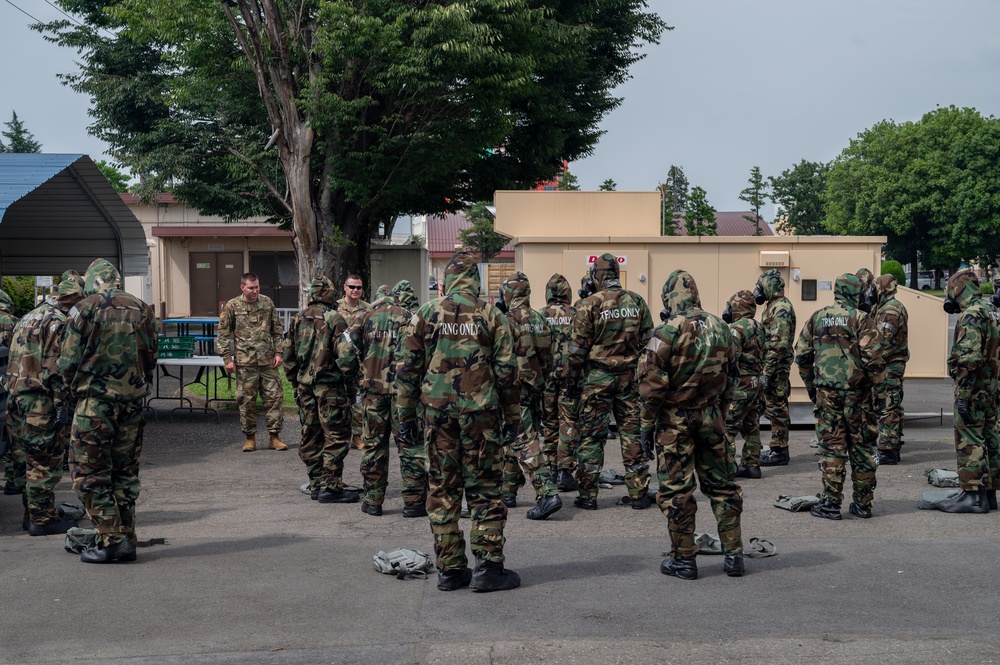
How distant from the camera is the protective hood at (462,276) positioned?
6516 mm

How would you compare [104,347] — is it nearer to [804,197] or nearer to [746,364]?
[746,364]

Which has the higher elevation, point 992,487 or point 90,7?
point 90,7

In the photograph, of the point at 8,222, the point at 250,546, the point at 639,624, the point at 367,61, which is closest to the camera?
the point at 639,624

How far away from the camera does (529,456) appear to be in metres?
8.62

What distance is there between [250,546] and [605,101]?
769 inches

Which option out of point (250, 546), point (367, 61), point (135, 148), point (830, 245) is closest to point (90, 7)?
point (135, 148)

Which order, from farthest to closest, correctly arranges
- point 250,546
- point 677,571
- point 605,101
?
point 605,101 → point 250,546 → point 677,571

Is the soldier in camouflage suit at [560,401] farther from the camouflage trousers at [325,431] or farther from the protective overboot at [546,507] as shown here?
the camouflage trousers at [325,431]

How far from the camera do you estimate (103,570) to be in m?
7.07

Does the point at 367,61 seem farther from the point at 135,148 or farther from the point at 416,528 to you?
the point at 416,528

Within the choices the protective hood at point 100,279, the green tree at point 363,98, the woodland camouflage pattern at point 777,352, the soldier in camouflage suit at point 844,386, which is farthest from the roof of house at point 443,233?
the protective hood at point 100,279

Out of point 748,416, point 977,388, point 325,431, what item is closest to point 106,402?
point 325,431

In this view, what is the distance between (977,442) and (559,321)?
3954 mm

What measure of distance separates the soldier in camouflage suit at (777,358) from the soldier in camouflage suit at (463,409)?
5513mm
